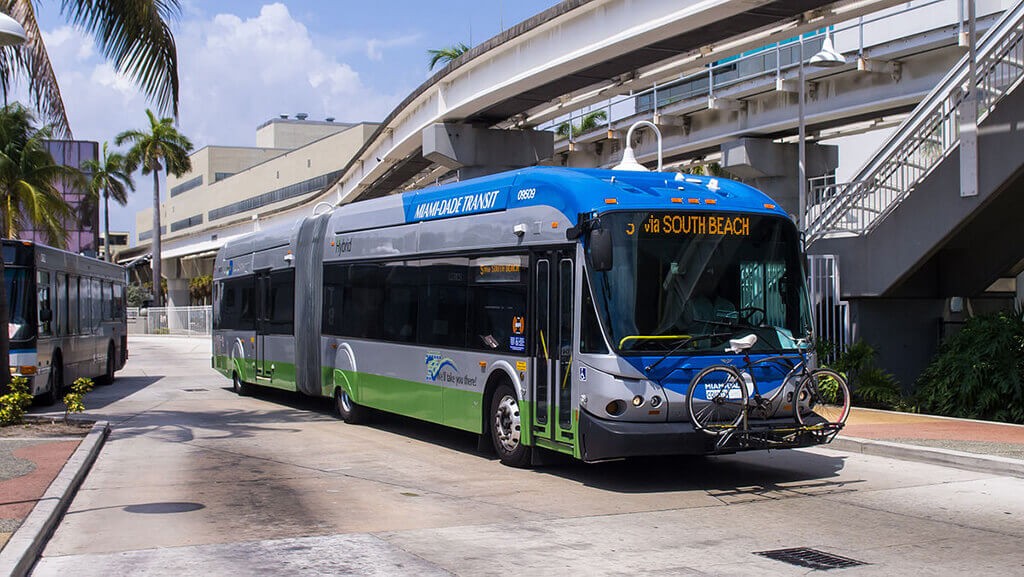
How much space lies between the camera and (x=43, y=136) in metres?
44.8

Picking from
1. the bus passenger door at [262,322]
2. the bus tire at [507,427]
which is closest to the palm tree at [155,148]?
the bus passenger door at [262,322]

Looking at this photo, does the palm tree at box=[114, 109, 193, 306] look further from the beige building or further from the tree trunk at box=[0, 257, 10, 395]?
the tree trunk at box=[0, 257, 10, 395]

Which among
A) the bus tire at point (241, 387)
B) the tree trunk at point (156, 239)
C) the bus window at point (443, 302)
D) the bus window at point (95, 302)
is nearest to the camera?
the bus window at point (443, 302)

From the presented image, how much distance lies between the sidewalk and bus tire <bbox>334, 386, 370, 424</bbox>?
23.8ft

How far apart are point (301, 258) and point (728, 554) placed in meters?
12.6

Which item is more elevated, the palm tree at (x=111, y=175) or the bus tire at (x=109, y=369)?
the palm tree at (x=111, y=175)

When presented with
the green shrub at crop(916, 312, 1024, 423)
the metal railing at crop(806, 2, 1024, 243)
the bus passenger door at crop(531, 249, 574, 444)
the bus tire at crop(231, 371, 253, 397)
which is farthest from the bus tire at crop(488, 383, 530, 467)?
the bus tire at crop(231, 371, 253, 397)

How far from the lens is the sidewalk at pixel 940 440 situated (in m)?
12.5

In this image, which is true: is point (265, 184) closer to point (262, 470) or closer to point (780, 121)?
point (780, 121)

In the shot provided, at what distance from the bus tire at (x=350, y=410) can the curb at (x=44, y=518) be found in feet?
14.4

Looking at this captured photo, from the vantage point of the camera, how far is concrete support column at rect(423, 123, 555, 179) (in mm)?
27375

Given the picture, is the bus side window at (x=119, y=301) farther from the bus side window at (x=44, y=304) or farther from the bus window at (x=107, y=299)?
the bus side window at (x=44, y=304)

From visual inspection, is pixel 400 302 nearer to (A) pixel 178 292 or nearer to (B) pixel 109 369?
(B) pixel 109 369

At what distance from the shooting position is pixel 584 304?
11.1m
